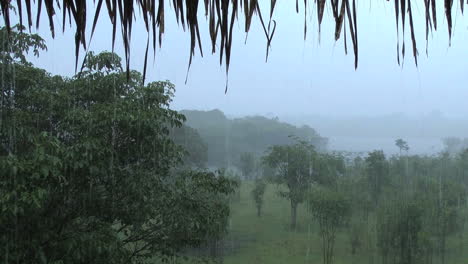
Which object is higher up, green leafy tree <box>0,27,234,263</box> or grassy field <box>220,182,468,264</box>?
green leafy tree <box>0,27,234,263</box>

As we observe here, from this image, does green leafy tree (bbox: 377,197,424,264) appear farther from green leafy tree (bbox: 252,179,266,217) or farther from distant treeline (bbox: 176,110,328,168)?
distant treeline (bbox: 176,110,328,168)

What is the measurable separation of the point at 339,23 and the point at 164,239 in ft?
11.0

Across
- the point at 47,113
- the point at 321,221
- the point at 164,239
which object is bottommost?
the point at 321,221

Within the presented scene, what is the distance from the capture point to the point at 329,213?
10.5 meters

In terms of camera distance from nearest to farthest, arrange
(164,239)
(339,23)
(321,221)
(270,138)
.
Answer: (339,23) < (164,239) < (321,221) < (270,138)

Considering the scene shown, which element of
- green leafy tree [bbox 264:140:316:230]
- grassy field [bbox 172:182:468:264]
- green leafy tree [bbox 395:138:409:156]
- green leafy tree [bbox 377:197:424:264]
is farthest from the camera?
green leafy tree [bbox 395:138:409:156]

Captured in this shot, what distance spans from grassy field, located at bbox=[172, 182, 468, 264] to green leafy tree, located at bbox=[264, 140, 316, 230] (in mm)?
529

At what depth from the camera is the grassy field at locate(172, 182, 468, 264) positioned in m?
10.3

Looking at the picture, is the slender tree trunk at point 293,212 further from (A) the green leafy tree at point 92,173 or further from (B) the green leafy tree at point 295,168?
(A) the green leafy tree at point 92,173

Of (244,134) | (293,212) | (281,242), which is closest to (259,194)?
(293,212)

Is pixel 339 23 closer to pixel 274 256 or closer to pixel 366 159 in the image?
pixel 274 256

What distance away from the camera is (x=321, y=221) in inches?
426

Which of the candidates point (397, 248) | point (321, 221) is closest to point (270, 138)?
point (321, 221)

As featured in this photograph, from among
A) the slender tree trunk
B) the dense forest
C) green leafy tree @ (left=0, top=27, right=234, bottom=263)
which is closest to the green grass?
the slender tree trunk
